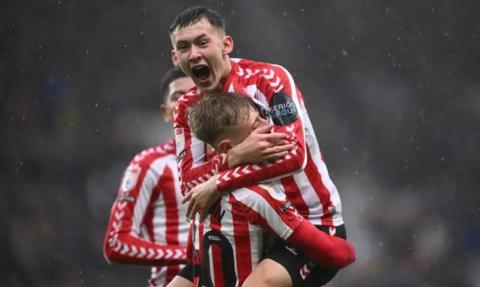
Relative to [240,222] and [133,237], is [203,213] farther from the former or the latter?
[133,237]

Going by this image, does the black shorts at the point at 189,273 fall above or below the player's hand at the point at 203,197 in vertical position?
below

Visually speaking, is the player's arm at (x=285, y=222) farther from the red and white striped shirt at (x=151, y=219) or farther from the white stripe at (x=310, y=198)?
the red and white striped shirt at (x=151, y=219)

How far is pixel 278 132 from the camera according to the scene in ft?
10.6

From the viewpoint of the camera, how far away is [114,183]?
8359mm

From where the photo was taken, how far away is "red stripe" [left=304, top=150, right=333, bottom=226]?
3.35 metres

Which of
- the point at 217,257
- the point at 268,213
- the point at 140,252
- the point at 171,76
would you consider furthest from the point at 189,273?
the point at 171,76

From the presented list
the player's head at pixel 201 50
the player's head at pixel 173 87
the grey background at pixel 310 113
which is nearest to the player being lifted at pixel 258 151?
the player's head at pixel 201 50

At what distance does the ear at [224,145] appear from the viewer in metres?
3.22

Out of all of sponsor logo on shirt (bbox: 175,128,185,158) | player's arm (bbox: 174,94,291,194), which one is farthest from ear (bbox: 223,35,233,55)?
sponsor logo on shirt (bbox: 175,128,185,158)

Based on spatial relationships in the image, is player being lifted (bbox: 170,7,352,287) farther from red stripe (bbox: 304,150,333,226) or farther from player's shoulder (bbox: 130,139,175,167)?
player's shoulder (bbox: 130,139,175,167)

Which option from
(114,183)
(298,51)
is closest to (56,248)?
(114,183)

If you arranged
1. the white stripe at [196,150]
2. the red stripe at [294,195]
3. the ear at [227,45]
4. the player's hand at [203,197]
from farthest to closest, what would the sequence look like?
the ear at [227,45]
the white stripe at [196,150]
the red stripe at [294,195]
the player's hand at [203,197]

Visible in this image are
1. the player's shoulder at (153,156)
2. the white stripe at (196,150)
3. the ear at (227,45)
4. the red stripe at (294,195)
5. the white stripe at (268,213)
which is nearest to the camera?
the white stripe at (268,213)

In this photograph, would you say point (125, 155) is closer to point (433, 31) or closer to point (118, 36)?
point (118, 36)
